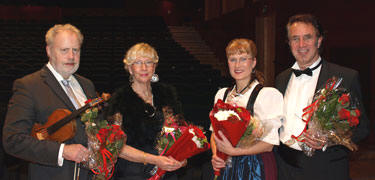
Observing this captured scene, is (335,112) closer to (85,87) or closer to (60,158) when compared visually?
(60,158)

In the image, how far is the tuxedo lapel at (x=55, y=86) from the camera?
1.91 meters

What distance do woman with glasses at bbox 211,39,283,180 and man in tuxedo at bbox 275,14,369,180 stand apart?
135mm

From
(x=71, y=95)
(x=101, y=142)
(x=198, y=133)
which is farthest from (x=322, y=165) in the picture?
(x=71, y=95)

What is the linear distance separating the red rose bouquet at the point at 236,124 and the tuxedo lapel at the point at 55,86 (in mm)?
930

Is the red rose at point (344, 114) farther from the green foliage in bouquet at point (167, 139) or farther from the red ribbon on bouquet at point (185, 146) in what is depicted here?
the green foliage in bouquet at point (167, 139)

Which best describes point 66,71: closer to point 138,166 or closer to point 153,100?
point 153,100

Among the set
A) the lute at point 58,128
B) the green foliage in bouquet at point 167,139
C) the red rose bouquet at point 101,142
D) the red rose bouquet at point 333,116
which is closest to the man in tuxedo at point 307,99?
the red rose bouquet at point 333,116

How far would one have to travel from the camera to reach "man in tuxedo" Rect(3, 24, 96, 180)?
5.64 ft

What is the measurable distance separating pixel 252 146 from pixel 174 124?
1.72 feet

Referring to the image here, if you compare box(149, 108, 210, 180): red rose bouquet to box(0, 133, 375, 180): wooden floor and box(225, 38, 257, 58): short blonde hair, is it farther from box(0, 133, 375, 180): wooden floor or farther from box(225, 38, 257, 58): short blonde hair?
box(0, 133, 375, 180): wooden floor

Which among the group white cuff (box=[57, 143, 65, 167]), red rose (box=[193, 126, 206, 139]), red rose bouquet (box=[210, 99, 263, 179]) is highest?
red rose bouquet (box=[210, 99, 263, 179])

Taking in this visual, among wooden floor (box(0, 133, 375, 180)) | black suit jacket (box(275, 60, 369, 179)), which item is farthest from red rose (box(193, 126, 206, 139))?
wooden floor (box(0, 133, 375, 180))

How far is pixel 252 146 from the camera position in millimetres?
1892

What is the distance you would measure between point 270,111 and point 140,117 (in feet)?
2.92
